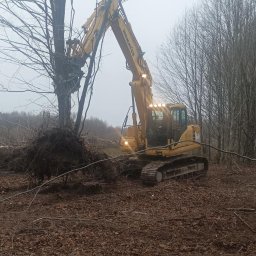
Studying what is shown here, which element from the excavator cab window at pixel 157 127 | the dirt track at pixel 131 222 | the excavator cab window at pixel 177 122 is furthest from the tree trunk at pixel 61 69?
the excavator cab window at pixel 177 122

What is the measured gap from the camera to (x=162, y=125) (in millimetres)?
12914

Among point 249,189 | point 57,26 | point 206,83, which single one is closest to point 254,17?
point 206,83

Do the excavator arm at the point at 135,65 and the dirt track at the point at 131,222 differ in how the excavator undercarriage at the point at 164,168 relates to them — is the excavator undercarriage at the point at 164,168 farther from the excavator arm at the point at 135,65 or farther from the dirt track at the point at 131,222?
the excavator arm at the point at 135,65

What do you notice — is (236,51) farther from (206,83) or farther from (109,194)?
(109,194)

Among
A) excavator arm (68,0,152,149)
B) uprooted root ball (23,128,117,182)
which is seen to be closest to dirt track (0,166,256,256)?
uprooted root ball (23,128,117,182)

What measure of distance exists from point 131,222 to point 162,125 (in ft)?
19.4

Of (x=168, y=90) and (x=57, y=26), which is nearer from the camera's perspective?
(x=57, y=26)

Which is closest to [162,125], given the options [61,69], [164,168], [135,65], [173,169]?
[173,169]

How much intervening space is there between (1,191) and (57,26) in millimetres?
4109

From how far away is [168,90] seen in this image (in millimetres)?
28375

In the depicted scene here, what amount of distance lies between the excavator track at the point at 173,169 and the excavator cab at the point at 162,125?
0.71m

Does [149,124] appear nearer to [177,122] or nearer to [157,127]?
[157,127]

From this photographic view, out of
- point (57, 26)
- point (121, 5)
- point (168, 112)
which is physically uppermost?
point (121, 5)

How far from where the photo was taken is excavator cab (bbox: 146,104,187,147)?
42.0ft
